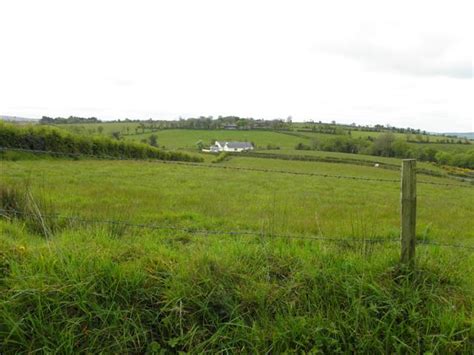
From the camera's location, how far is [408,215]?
10.7 ft

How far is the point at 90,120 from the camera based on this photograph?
371ft

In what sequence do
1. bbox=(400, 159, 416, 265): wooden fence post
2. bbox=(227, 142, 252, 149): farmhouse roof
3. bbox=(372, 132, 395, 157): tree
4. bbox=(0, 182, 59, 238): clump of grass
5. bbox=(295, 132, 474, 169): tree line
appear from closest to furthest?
bbox=(400, 159, 416, 265): wooden fence post, bbox=(0, 182, 59, 238): clump of grass, bbox=(295, 132, 474, 169): tree line, bbox=(372, 132, 395, 157): tree, bbox=(227, 142, 252, 149): farmhouse roof

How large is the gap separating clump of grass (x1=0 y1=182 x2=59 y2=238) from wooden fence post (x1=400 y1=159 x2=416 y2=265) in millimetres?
4086

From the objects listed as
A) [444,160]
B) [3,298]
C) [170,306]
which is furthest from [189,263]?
[444,160]

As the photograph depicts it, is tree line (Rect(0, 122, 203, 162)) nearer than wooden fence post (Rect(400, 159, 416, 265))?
No

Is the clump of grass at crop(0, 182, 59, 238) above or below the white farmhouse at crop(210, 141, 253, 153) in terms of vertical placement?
below

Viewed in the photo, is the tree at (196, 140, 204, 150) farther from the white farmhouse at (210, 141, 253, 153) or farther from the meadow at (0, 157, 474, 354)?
the meadow at (0, 157, 474, 354)

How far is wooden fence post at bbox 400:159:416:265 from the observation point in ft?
10.6

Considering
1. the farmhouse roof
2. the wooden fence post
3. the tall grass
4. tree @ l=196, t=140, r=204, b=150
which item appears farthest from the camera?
the farmhouse roof

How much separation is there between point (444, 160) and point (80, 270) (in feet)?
273

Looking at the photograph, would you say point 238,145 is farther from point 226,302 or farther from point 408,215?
point 226,302

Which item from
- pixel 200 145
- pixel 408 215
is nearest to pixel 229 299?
pixel 408 215

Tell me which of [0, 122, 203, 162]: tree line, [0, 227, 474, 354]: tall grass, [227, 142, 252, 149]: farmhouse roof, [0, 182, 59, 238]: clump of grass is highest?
[227, 142, 252, 149]: farmhouse roof

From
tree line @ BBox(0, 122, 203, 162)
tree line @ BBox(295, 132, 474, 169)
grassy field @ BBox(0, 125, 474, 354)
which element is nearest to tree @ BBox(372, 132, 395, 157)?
tree line @ BBox(295, 132, 474, 169)
